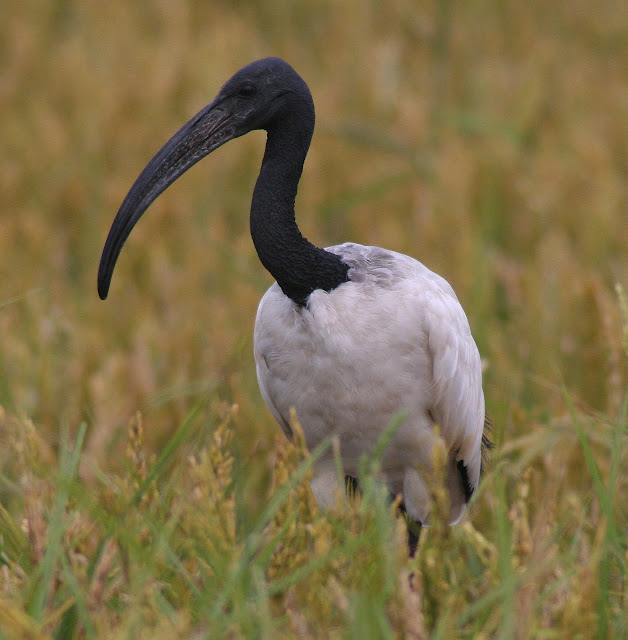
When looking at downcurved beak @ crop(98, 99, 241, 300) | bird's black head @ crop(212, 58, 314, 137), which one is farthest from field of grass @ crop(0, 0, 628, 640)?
bird's black head @ crop(212, 58, 314, 137)

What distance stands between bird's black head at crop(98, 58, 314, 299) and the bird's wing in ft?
2.25

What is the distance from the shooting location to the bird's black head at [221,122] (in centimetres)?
324

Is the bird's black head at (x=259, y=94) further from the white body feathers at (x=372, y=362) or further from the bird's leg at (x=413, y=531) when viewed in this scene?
the bird's leg at (x=413, y=531)

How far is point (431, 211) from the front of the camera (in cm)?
716

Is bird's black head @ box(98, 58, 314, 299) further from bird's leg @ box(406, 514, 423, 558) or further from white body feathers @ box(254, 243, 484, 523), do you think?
bird's leg @ box(406, 514, 423, 558)

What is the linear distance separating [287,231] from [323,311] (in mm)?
246

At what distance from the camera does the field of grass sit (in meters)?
2.17

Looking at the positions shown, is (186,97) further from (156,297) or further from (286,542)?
(286,542)

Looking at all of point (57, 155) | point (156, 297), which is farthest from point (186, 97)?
point (156, 297)

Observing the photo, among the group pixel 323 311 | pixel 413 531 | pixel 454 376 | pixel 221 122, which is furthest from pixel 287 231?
pixel 413 531

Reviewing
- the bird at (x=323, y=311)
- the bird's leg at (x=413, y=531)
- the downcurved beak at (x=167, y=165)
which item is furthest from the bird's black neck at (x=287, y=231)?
the bird's leg at (x=413, y=531)

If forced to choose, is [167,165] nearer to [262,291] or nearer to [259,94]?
[259,94]

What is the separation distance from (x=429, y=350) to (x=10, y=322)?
3256 millimetres

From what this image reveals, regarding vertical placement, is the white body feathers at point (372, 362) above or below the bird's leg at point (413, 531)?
above
